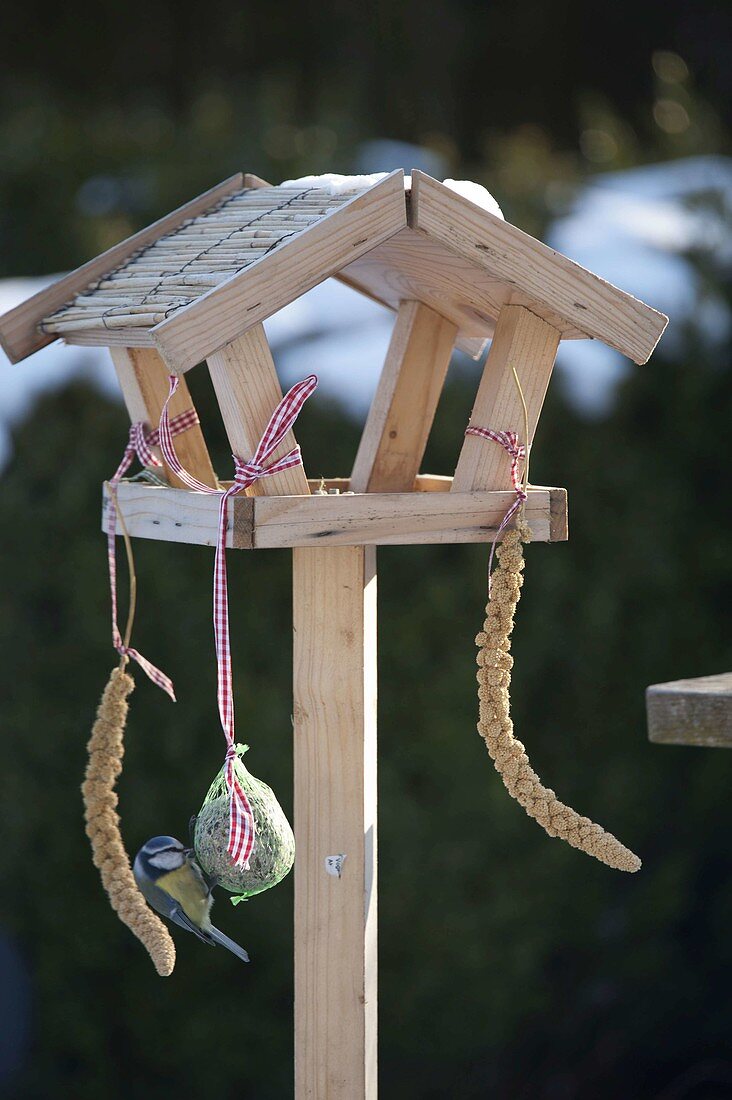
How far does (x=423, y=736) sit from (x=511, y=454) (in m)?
1.05

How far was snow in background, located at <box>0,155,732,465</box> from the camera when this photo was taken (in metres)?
2.20

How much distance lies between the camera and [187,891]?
1312 mm

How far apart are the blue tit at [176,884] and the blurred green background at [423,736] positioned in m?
0.91

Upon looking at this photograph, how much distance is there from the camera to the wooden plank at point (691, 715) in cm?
97

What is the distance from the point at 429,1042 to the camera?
238 cm

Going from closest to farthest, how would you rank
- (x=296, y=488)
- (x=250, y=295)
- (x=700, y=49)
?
(x=250, y=295) → (x=296, y=488) → (x=700, y=49)

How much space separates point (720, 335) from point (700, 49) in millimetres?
2246

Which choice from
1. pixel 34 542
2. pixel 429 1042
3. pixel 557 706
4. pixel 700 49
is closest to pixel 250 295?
pixel 34 542

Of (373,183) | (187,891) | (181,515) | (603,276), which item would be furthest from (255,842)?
(603,276)

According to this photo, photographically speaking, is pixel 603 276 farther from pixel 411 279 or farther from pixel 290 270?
pixel 290 270

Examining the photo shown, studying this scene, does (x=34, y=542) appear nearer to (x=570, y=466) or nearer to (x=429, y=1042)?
(x=570, y=466)

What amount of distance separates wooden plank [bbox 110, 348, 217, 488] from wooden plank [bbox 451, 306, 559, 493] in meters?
0.29

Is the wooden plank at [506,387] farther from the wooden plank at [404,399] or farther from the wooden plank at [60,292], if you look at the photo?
the wooden plank at [60,292]

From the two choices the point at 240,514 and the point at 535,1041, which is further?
the point at 535,1041
